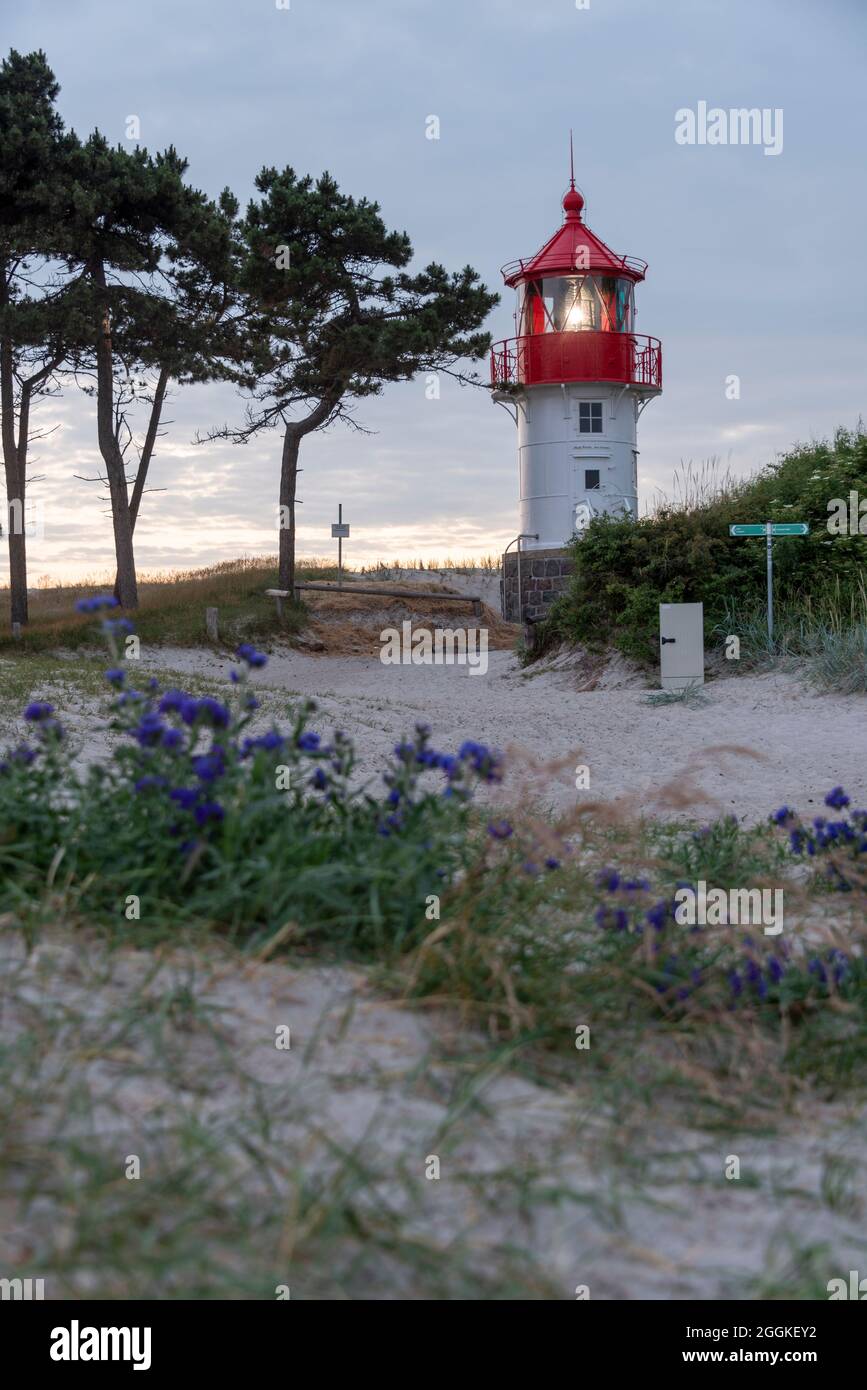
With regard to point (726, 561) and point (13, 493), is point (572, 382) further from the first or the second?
point (13, 493)

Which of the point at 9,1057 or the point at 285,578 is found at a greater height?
the point at 285,578

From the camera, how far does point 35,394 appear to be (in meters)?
24.4

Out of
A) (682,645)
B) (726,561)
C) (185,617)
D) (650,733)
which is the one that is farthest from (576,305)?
(650,733)

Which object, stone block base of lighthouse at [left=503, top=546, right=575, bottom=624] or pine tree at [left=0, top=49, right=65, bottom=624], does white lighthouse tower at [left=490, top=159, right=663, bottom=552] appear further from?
pine tree at [left=0, top=49, right=65, bottom=624]

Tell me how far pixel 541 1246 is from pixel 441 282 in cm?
2403

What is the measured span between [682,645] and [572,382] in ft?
34.1

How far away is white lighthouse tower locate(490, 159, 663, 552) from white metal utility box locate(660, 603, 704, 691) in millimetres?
8255

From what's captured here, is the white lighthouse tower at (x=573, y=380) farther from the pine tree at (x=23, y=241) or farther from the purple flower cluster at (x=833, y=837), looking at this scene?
the purple flower cluster at (x=833, y=837)

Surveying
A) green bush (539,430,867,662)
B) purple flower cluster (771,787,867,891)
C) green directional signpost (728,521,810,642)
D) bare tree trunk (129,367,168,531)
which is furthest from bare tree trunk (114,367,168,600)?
purple flower cluster (771,787,867,891)

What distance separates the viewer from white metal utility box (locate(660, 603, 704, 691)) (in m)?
15.7

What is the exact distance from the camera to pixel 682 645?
1570 centimetres
